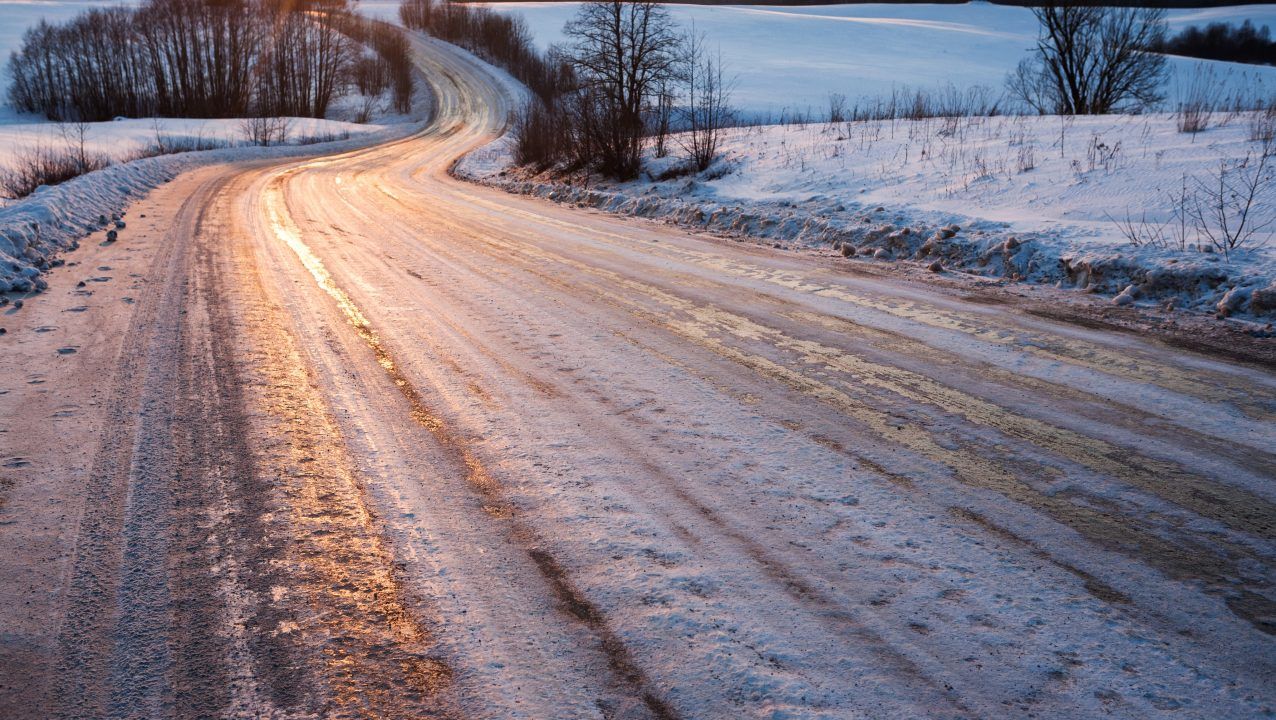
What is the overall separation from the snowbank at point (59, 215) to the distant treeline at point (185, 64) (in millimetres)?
39605

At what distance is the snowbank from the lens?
20.8ft

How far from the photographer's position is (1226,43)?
63531mm

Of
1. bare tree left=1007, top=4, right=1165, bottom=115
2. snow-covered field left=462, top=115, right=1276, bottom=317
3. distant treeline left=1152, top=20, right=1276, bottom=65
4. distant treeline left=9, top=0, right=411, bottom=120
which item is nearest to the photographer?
snow-covered field left=462, top=115, right=1276, bottom=317

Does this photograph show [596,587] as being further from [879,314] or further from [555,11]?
[555,11]

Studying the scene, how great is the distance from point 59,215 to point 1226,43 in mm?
82844

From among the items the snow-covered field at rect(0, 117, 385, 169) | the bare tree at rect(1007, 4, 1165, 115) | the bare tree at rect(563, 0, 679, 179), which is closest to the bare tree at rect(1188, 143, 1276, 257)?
the bare tree at rect(563, 0, 679, 179)

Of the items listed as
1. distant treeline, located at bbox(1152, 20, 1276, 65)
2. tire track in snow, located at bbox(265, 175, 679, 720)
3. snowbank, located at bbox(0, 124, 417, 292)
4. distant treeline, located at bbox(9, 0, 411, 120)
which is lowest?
tire track in snow, located at bbox(265, 175, 679, 720)

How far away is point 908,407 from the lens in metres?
3.69

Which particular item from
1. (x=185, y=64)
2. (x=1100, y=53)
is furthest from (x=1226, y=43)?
(x=185, y=64)

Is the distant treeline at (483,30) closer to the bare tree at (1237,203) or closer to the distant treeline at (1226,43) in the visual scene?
the distant treeline at (1226,43)

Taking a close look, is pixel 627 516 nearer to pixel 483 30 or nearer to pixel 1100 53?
pixel 1100 53

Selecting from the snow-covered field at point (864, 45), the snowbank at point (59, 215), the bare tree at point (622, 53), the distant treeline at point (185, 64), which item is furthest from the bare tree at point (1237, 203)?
the distant treeline at point (185, 64)

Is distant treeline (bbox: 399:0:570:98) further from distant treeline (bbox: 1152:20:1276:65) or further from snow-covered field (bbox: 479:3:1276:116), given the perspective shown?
distant treeline (bbox: 1152:20:1276:65)

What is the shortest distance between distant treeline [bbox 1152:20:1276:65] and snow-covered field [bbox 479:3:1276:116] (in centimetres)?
736
